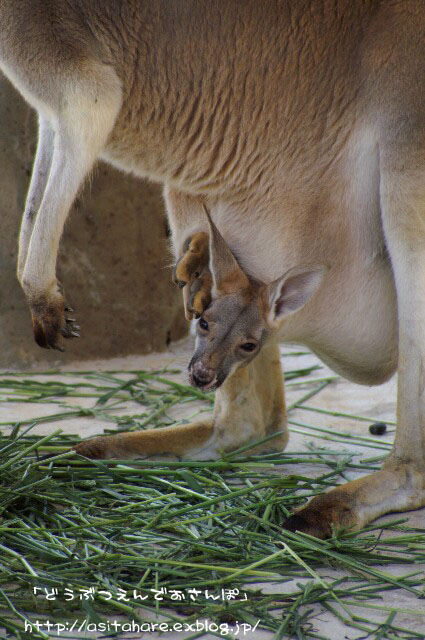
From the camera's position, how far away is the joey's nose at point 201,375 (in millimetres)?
2400

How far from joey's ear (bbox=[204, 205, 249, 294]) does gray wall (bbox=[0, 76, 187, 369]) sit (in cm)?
163

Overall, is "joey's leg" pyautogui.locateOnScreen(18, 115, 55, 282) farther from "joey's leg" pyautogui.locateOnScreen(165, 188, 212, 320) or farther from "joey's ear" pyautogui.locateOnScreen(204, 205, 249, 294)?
"joey's ear" pyautogui.locateOnScreen(204, 205, 249, 294)

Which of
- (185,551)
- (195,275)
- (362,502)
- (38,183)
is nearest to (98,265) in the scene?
(38,183)

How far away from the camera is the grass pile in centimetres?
169

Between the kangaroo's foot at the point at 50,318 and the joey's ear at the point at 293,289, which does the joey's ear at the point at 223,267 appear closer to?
the joey's ear at the point at 293,289

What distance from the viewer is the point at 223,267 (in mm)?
2484

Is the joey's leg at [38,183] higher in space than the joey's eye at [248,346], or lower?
higher

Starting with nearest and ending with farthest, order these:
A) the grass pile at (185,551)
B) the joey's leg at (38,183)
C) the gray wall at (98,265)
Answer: the grass pile at (185,551)
the joey's leg at (38,183)
the gray wall at (98,265)

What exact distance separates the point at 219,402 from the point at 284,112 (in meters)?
0.92

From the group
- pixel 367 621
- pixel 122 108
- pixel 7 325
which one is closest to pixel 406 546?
pixel 367 621

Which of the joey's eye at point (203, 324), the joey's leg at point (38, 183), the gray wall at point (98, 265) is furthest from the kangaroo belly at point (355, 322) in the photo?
the gray wall at point (98, 265)

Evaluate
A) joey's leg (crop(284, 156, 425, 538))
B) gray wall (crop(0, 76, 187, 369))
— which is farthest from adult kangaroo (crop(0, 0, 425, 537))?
gray wall (crop(0, 76, 187, 369))

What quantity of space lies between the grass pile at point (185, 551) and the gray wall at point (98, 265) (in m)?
Result: 1.48

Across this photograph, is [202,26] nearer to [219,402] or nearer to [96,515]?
[219,402]
